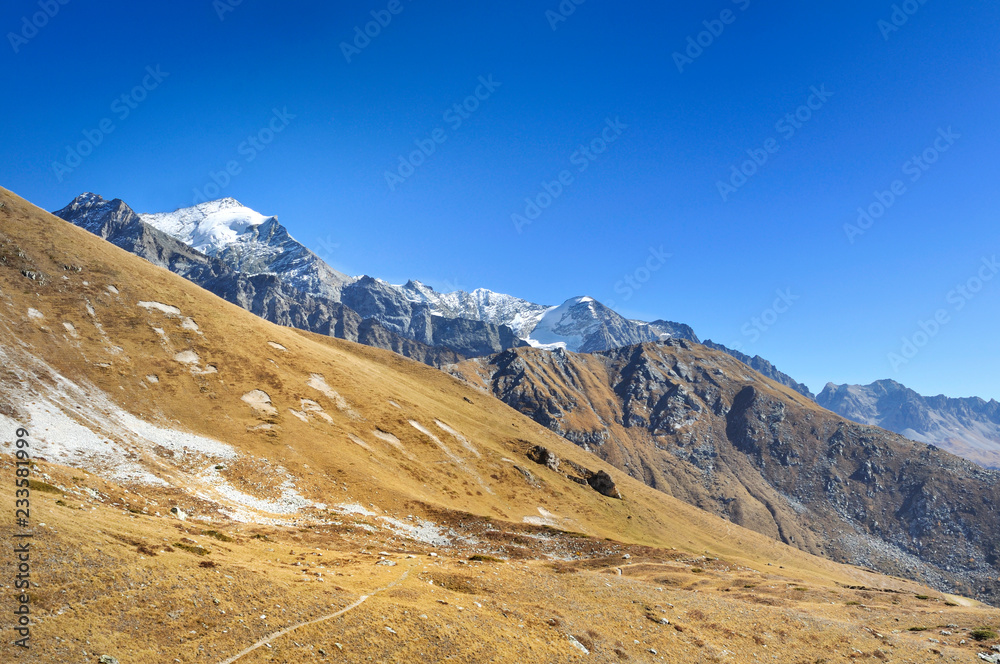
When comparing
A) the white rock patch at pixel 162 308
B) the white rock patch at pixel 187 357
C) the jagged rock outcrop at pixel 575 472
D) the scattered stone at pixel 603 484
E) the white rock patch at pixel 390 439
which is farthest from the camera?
the scattered stone at pixel 603 484

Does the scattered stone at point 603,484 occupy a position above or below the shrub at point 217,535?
above

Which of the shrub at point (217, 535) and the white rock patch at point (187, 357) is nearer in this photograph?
the shrub at point (217, 535)

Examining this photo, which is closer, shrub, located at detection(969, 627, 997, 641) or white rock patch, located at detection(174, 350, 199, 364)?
shrub, located at detection(969, 627, 997, 641)

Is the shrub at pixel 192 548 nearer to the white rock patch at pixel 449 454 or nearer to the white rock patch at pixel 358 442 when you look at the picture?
the white rock patch at pixel 358 442

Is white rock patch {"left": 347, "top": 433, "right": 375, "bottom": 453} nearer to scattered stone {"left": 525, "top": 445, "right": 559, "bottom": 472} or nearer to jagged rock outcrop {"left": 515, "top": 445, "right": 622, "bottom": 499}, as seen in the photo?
jagged rock outcrop {"left": 515, "top": 445, "right": 622, "bottom": 499}

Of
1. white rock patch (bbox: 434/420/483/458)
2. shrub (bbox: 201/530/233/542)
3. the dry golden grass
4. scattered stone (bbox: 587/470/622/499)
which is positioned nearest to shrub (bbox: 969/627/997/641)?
the dry golden grass

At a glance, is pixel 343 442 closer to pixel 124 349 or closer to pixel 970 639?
pixel 124 349

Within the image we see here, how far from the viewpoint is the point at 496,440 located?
387ft

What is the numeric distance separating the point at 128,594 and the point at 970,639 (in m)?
54.6

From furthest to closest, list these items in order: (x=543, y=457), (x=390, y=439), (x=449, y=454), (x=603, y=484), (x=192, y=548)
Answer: (x=603, y=484) < (x=543, y=457) < (x=449, y=454) < (x=390, y=439) < (x=192, y=548)

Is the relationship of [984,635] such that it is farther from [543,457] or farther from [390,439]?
[543,457]

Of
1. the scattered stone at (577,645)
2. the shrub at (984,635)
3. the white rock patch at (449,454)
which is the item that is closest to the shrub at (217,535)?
the scattered stone at (577,645)

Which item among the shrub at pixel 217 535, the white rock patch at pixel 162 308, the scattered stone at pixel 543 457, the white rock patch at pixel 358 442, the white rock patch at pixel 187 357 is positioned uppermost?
the white rock patch at pixel 162 308

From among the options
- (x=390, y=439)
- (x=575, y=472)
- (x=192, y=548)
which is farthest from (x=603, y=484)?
(x=192, y=548)
